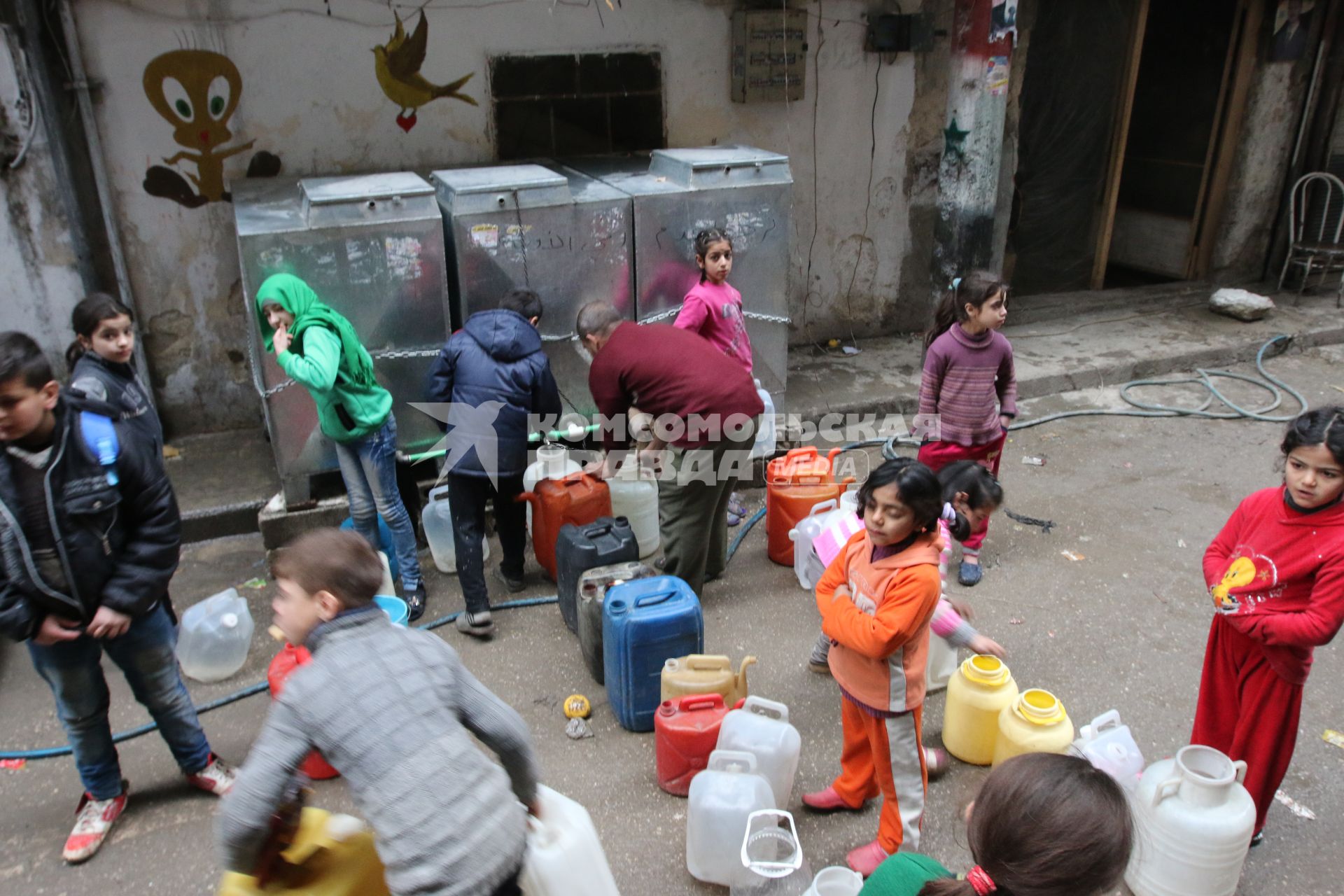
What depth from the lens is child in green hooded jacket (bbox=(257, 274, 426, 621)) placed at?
439 centimetres

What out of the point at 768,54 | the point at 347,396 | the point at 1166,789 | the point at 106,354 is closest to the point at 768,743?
the point at 1166,789

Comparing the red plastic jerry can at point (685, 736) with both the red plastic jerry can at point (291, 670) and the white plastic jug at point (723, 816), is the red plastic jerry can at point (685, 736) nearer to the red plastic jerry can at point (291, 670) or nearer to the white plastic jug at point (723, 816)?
the white plastic jug at point (723, 816)

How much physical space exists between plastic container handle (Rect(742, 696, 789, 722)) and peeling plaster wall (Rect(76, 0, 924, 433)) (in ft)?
15.0

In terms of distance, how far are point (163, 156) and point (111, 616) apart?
152 inches

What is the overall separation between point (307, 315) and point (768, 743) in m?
2.83

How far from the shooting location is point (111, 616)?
3.21m

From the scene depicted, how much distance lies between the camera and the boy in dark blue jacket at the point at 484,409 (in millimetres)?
4551

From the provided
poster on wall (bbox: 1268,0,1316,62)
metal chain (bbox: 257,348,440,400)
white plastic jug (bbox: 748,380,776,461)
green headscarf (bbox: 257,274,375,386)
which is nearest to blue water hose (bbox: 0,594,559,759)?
green headscarf (bbox: 257,274,375,386)

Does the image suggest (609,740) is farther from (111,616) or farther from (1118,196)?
(1118,196)

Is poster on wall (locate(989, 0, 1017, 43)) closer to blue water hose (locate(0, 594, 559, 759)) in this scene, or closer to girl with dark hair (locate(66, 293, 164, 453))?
blue water hose (locate(0, 594, 559, 759))

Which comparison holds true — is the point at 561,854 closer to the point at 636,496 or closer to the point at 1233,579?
the point at 1233,579

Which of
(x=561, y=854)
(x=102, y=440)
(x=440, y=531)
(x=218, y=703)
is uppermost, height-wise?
(x=102, y=440)

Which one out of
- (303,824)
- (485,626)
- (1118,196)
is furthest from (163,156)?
(1118,196)

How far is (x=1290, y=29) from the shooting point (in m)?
8.79
